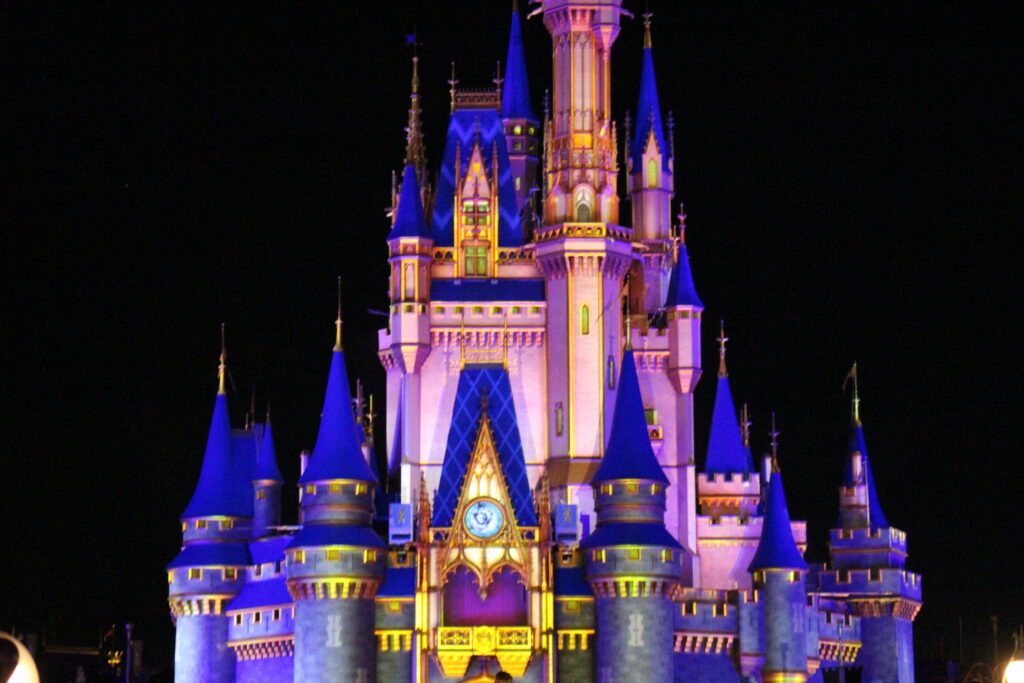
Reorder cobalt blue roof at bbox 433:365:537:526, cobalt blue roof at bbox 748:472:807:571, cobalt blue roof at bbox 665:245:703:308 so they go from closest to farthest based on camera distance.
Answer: cobalt blue roof at bbox 433:365:537:526 → cobalt blue roof at bbox 748:472:807:571 → cobalt blue roof at bbox 665:245:703:308

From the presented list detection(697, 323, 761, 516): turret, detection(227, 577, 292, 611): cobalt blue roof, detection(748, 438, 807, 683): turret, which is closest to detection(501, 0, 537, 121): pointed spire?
detection(697, 323, 761, 516): turret

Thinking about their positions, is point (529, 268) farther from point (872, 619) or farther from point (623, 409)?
point (872, 619)

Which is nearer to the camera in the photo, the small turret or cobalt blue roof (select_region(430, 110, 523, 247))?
the small turret

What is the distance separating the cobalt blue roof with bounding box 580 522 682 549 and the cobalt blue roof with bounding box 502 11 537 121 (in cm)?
1608

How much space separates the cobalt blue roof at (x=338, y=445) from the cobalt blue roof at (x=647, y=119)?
546 inches

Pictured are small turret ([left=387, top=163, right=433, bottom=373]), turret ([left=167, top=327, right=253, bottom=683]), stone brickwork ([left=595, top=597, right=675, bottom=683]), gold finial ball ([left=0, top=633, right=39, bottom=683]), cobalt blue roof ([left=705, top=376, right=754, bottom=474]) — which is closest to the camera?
gold finial ball ([left=0, top=633, right=39, bottom=683])

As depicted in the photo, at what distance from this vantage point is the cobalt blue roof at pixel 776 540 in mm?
62719

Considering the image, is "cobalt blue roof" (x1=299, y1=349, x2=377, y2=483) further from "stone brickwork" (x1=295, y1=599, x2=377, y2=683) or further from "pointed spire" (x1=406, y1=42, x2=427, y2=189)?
"pointed spire" (x1=406, y1=42, x2=427, y2=189)

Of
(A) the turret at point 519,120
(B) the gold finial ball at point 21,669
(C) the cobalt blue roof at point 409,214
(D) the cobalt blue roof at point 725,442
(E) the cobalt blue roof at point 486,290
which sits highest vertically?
(A) the turret at point 519,120

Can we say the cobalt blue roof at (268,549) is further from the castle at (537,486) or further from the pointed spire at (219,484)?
the pointed spire at (219,484)

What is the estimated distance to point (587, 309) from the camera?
65.3m

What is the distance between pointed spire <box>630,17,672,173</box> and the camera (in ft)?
234

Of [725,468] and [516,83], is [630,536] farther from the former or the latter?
[516,83]

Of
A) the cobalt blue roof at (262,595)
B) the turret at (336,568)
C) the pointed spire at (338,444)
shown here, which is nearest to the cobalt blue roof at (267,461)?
the cobalt blue roof at (262,595)
